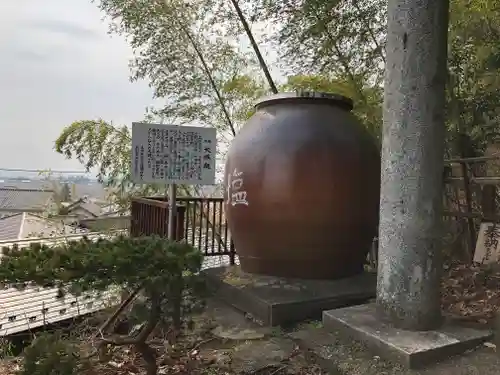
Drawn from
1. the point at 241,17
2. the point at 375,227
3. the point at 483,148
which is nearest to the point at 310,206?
the point at 375,227

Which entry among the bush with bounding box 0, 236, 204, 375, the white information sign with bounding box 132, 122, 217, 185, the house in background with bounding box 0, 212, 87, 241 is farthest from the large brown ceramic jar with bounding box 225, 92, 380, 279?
the house in background with bounding box 0, 212, 87, 241

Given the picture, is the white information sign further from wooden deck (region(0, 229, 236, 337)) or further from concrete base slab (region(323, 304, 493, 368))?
concrete base slab (region(323, 304, 493, 368))

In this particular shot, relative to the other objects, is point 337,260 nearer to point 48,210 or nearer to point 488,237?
point 488,237

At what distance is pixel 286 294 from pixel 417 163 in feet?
4.53

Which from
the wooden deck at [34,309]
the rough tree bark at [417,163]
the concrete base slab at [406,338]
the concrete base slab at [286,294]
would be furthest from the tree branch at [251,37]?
the concrete base slab at [406,338]

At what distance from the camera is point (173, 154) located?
4.14m

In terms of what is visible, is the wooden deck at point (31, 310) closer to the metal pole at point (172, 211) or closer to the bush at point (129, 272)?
the metal pole at point (172, 211)

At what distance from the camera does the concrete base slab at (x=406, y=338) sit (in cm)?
242

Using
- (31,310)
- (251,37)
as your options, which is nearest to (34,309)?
(31,310)

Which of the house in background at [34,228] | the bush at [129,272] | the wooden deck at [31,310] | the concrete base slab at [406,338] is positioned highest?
the bush at [129,272]

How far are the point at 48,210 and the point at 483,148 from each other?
9911mm

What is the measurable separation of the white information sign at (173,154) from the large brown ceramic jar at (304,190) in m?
0.40

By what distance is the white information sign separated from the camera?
404 centimetres

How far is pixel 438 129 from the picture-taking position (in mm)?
2742
